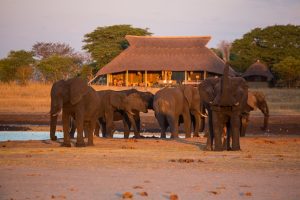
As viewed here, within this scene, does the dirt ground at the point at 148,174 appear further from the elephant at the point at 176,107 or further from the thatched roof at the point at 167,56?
the thatched roof at the point at 167,56

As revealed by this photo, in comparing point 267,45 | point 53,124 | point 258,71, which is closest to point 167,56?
point 258,71

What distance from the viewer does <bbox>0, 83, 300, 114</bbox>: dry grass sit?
4472 centimetres

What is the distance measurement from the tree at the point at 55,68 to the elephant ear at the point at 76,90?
56.0m

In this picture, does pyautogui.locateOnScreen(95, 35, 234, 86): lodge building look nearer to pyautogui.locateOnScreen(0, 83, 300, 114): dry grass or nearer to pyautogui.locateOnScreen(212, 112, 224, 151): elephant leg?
pyautogui.locateOnScreen(0, 83, 300, 114): dry grass

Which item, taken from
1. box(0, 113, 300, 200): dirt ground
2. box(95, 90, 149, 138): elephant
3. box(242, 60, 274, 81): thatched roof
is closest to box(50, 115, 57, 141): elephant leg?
box(0, 113, 300, 200): dirt ground

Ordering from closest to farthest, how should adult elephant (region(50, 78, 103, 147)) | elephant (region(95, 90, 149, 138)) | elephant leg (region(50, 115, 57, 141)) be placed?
adult elephant (region(50, 78, 103, 147)), elephant leg (region(50, 115, 57, 141)), elephant (region(95, 90, 149, 138))

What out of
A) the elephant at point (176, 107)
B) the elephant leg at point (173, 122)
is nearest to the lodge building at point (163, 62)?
the elephant at point (176, 107)

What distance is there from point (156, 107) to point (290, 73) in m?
44.1

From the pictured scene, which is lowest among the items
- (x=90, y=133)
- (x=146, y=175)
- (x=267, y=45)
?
(x=146, y=175)

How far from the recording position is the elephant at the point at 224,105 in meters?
17.3

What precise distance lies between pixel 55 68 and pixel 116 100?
170ft

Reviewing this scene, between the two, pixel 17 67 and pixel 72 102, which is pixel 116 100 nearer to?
pixel 72 102

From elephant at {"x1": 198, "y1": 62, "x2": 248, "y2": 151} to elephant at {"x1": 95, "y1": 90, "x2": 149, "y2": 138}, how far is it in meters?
8.04

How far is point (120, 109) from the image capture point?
26.9 m
